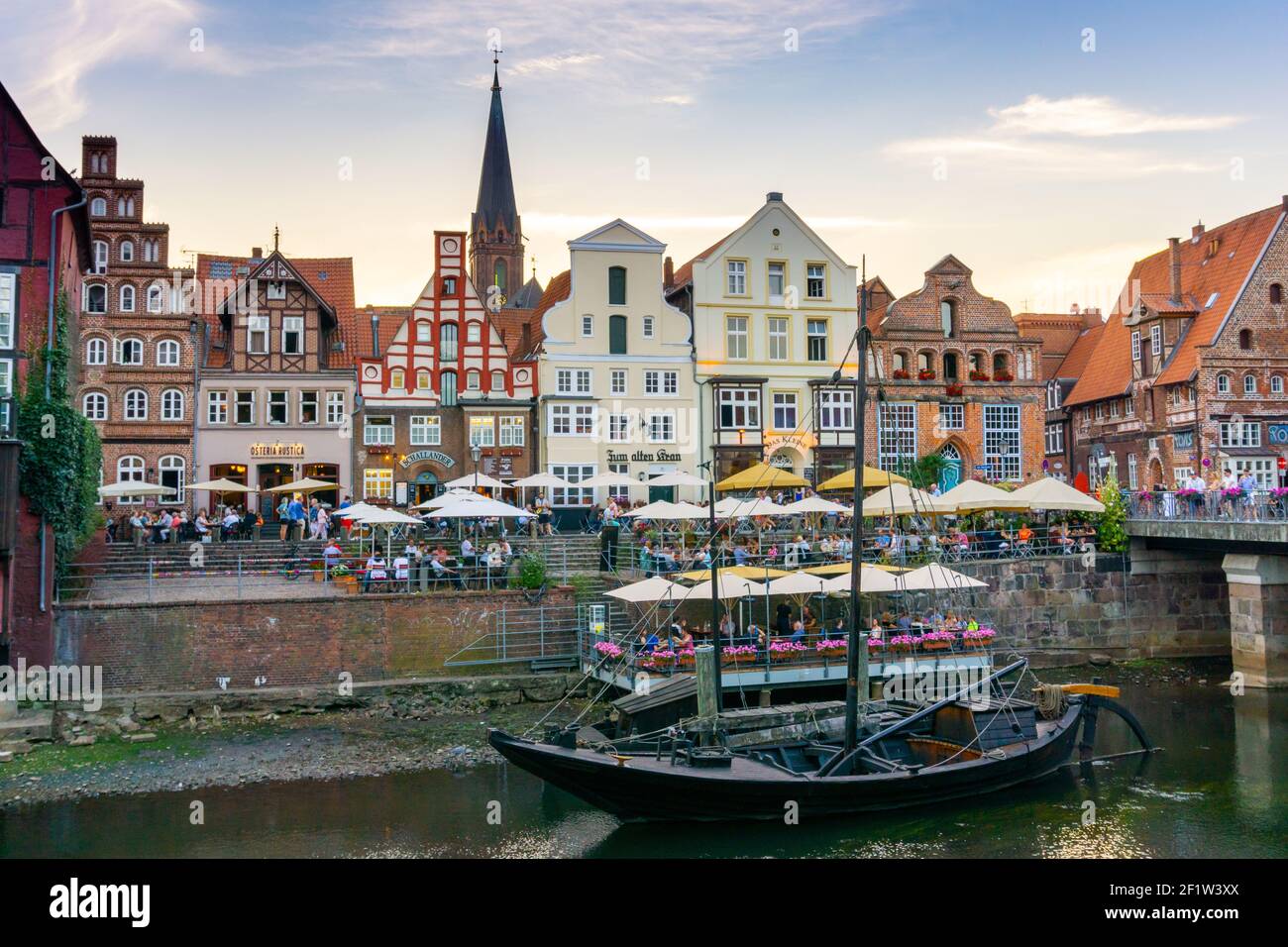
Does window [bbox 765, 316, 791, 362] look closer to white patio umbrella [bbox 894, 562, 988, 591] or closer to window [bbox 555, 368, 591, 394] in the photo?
window [bbox 555, 368, 591, 394]

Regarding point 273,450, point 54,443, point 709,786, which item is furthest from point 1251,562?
point 273,450

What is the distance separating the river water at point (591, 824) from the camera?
18375mm

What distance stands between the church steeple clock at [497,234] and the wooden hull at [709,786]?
67139 mm

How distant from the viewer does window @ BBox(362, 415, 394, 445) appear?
4606cm

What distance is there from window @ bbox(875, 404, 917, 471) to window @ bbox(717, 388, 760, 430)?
4.36m

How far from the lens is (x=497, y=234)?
279ft

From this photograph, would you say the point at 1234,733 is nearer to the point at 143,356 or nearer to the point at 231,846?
the point at 231,846

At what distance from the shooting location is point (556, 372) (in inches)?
1847

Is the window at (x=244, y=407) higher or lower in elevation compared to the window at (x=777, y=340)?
lower

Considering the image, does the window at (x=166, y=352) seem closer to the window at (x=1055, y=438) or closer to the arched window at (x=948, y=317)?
the arched window at (x=948, y=317)

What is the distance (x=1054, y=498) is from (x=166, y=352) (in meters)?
33.5

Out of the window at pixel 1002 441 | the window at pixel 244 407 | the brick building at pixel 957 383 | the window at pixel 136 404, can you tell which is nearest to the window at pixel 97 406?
the window at pixel 136 404

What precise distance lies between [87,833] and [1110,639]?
29.3 m
